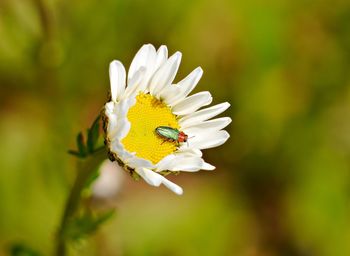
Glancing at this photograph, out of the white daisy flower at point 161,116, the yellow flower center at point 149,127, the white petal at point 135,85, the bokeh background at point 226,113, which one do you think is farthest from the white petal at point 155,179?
the bokeh background at point 226,113

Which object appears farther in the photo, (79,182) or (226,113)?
(226,113)

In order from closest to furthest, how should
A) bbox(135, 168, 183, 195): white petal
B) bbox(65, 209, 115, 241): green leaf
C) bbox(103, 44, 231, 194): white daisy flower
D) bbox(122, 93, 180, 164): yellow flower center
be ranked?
bbox(135, 168, 183, 195): white petal
bbox(103, 44, 231, 194): white daisy flower
bbox(122, 93, 180, 164): yellow flower center
bbox(65, 209, 115, 241): green leaf

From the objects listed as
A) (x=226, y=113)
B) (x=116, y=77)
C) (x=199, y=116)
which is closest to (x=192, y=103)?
(x=199, y=116)

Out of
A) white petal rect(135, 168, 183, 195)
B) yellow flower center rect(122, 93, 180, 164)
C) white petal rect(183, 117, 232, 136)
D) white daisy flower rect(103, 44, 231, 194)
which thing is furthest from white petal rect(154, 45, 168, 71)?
white petal rect(135, 168, 183, 195)

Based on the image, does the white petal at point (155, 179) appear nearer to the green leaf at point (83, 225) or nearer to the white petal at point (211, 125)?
the white petal at point (211, 125)

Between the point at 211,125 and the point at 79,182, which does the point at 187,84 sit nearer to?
the point at 211,125

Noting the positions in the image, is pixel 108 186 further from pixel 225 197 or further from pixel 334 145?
pixel 334 145

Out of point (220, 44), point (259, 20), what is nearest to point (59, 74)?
point (220, 44)

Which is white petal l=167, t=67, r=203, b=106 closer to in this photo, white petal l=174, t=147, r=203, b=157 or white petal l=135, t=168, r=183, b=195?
white petal l=174, t=147, r=203, b=157
